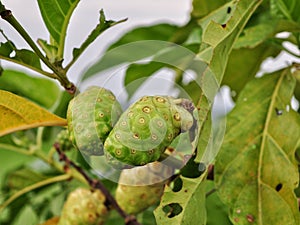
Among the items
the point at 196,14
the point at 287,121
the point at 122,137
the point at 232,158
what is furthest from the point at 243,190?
the point at 196,14

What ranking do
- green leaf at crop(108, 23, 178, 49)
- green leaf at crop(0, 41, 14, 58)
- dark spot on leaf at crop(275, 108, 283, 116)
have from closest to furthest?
green leaf at crop(0, 41, 14, 58), dark spot on leaf at crop(275, 108, 283, 116), green leaf at crop(108, 23, 178, 49)

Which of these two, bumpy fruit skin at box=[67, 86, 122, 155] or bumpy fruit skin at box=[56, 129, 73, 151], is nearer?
bumpy fruit skin at box=[67, 86, 122, 155]

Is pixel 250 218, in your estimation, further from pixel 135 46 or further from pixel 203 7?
pixel 135 46

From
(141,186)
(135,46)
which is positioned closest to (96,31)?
(141,186)

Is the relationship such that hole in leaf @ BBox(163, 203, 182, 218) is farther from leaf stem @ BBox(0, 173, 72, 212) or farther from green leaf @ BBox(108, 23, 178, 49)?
green leaf @ BBox(108, 23, 178, 49)

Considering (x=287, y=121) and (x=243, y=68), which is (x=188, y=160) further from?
(x=243, y=68)

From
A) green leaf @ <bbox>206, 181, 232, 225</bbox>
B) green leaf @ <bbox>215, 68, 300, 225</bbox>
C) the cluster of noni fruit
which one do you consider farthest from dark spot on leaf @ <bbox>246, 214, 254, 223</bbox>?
green leaf @ <bbox>206, 181, 232, 225</bbox>

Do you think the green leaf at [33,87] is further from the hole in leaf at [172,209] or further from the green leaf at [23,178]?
the hole in leaf at [172,209]

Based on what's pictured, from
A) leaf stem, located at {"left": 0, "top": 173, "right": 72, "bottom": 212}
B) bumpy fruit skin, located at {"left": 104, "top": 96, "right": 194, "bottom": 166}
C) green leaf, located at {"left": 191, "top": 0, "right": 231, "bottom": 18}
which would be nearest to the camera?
bumpy fruit skin, located at {"left": 104, "top": 96, "right": 194, "bottom": 166}
